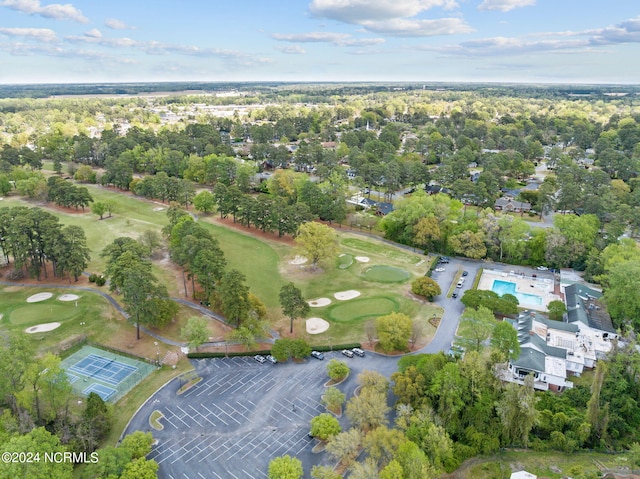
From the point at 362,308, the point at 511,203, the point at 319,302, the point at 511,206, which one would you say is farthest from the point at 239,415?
the point at 511,203

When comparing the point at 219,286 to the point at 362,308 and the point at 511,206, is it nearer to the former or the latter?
the point at 362,308

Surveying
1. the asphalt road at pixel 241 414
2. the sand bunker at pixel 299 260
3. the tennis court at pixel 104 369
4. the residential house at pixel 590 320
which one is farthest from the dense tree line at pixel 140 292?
the residential house at pixel 590 320

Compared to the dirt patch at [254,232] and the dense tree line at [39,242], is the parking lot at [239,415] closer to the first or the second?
the dense tree line at [39,242]

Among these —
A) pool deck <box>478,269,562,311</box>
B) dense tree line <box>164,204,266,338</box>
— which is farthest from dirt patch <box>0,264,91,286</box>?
pool deck <box>478,269,562,311</box>

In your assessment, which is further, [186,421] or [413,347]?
Answer: [413,347]

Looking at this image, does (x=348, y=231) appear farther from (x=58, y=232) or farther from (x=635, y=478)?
(x=635, y=478)

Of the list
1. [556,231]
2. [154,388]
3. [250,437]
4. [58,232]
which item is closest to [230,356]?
[154,388]
